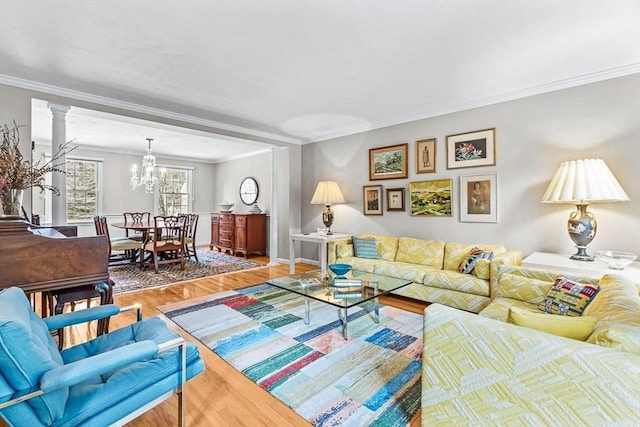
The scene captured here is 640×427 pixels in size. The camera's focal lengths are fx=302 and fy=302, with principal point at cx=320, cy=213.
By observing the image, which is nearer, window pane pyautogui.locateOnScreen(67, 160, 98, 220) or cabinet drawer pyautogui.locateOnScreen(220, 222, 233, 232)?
window pane pyautogui.locateOnScreen(67, 160, 98, 220)

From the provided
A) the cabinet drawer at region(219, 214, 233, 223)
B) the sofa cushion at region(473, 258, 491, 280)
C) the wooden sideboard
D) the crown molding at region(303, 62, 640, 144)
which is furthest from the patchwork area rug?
→ the sofa cushion at region(473, 258, 491, 280)

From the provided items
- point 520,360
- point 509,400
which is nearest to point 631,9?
point 520,360

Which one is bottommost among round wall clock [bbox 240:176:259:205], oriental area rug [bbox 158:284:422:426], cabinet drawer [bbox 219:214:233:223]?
oriental area rug [bbox 158:284:422:426]

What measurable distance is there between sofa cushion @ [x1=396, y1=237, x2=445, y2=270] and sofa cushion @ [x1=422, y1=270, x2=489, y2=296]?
14.7 inches

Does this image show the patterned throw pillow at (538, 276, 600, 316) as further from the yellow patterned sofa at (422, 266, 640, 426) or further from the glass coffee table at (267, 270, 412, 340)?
the glass coffee table at (267, 270, 412, 340)

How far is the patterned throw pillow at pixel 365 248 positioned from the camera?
4.21 m

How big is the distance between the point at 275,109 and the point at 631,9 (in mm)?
3357

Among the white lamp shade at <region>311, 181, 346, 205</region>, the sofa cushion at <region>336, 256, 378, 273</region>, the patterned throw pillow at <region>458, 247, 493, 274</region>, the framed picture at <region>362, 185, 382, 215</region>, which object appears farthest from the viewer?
the white lamp shade at <region>311, 181, 346, 205</region>

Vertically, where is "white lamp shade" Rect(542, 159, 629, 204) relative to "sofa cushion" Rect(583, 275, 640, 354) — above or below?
above

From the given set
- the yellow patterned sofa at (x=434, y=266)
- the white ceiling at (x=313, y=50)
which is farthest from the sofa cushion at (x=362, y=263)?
the white ceiling at (x=313, y=50)

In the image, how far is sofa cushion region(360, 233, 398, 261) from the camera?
4183mm

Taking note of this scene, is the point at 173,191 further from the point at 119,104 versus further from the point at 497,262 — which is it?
the point at 497,262

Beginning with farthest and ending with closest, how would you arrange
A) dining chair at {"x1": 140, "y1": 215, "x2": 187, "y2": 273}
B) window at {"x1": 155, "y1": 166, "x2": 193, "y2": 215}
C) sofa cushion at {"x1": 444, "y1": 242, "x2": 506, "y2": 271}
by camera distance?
window at {"x1": 155, "y1": 166, "x2": 193, "y2": 215} < dining chair at {"x1": 140, "y1": 215, "x2": 187, "y2": 273} < sofa cushion at {"x1": 444, "y1": 242, "x2": 506, "y2": 271}

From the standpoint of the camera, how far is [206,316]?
312cm
